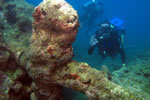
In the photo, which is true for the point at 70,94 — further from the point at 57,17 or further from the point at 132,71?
the point at 132,71

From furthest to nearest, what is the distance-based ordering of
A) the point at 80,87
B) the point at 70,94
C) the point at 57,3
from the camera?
the point at 70,94, the point at 57,3, the point at 80,87

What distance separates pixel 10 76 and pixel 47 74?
54.2 inches

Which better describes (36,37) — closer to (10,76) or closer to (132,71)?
(10,76)

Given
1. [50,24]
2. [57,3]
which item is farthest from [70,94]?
[57,3]

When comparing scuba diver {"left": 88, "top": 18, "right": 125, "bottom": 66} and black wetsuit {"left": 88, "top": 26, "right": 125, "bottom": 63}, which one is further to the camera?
black wetsuit {"left": 88, "top": 26, "right": 125, "bottom": 63}

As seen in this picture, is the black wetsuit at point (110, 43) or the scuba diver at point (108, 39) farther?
the black wetsuit at point (110, 43)

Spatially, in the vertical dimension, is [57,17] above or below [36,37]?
above

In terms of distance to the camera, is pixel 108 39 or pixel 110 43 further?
pixel 110 43

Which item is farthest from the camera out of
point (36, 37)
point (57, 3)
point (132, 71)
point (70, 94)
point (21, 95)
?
point (132, 71)

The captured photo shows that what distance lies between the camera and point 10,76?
345 centimetres

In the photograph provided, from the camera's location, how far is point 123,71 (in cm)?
643

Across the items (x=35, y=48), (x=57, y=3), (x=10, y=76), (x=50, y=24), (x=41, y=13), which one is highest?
(x=57, y=3)

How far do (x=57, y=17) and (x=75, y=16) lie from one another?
0.36m

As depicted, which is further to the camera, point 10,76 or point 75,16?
point 10,76
